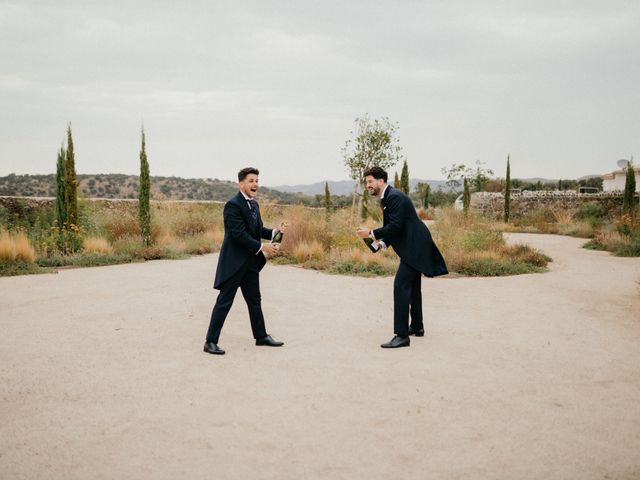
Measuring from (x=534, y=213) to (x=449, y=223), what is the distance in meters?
16.0

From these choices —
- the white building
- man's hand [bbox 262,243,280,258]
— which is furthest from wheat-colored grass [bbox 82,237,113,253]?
the white building

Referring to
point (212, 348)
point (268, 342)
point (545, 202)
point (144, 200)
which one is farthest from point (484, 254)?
point (545, 202)

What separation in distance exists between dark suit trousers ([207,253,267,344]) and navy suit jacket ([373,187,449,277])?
1.45 meters

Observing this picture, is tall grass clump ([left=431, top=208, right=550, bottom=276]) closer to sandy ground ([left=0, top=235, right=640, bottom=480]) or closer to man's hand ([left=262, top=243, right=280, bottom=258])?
sandy ground ([left=0, top=235, right=640, bottom=480])

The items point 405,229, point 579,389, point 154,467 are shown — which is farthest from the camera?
point 405,229

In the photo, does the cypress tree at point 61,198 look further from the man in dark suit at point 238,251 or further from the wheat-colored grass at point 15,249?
the man in dark suit at point 238,251

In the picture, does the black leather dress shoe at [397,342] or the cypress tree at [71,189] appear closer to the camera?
the black leather dress shoe at [397,342]

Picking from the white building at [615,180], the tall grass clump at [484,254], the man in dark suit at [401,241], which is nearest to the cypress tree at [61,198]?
the tall grass clump at [484,254]

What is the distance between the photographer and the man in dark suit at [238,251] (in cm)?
544

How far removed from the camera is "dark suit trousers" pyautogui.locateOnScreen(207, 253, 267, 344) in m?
5.54

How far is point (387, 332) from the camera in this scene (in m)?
6.51

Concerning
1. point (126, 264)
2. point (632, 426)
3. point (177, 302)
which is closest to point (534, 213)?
point (126, 264)

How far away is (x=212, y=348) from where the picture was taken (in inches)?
217

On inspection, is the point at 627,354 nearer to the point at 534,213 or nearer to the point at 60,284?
the point at 60,284
